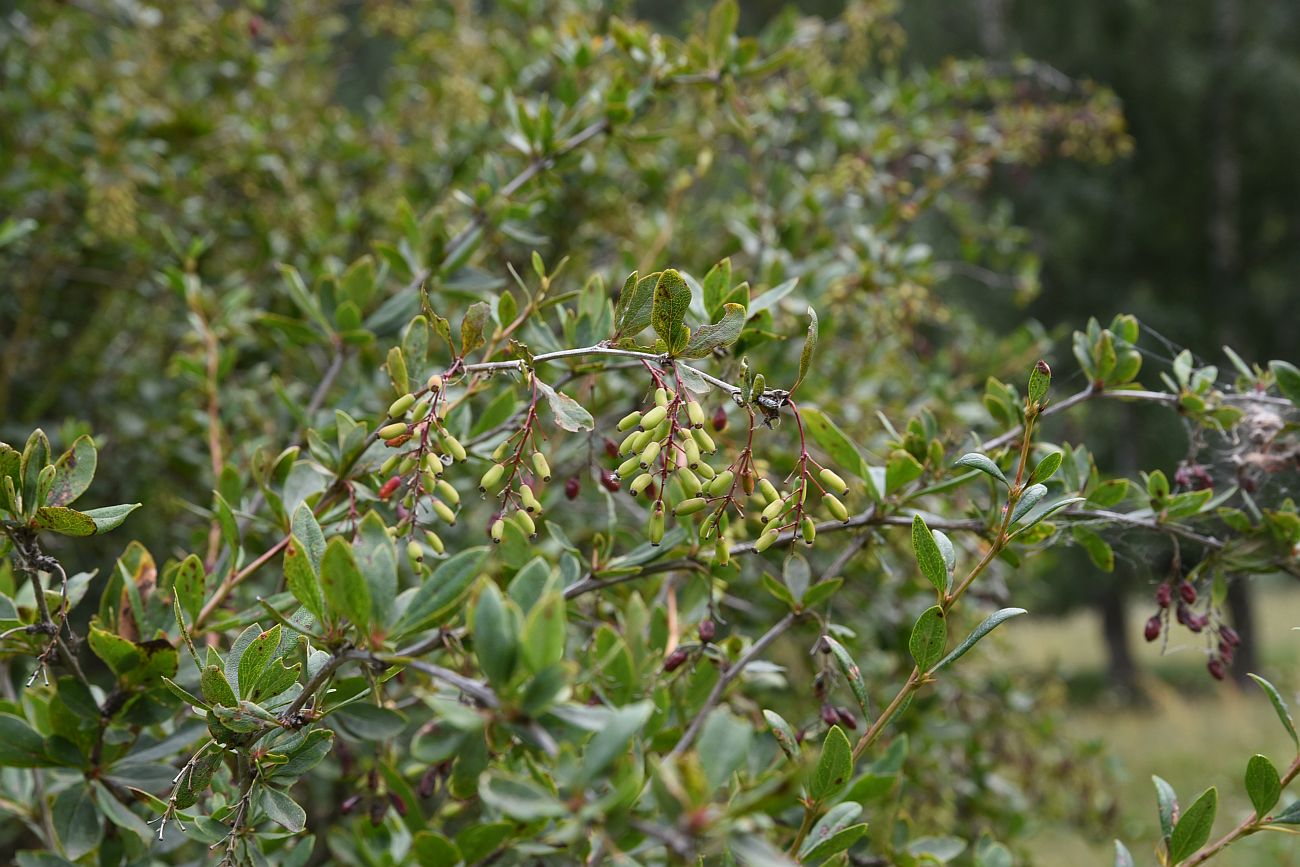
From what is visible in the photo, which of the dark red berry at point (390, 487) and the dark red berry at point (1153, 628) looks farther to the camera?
the dark red berry at point (1153, 628)

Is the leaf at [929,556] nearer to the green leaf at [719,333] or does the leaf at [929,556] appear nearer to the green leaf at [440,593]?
the green leaf at [719,333]

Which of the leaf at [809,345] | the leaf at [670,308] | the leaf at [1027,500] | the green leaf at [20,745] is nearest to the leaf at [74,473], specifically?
the green leaf at [20,745]

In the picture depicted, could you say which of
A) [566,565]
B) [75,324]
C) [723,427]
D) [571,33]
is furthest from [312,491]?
[75,324]

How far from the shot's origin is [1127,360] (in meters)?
1.27

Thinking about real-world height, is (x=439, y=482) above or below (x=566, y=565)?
above

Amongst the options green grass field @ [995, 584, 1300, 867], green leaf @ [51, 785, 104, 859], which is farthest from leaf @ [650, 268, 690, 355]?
green grass field @ [995, 584, 1300, 867]

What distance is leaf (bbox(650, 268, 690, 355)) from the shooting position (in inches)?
32.4

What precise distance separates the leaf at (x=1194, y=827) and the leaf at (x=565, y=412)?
28.7 inches

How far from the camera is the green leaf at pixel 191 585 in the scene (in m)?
1.04

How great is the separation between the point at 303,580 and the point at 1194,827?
91cm

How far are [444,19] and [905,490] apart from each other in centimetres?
289

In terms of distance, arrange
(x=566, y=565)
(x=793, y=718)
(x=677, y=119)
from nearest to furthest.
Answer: (x=566, y=565)
(x=793, y=718)
(x=677, y=119)

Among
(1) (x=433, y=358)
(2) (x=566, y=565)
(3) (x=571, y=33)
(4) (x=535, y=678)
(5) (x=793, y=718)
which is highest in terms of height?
(3) (x=571, y=33)

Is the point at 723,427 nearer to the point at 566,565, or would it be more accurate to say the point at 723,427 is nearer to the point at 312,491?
the point at 566,565
